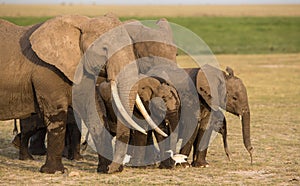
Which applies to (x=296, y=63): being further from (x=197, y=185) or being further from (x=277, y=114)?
(x=197, y=185)

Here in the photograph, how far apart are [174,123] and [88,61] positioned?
204cm

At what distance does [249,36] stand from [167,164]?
167 ft

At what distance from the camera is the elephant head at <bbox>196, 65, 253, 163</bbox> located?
12812 millimetres

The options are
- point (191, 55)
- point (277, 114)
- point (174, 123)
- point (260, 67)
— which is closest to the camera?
point (174, 123)

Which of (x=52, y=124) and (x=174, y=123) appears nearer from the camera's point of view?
(x=52, y=124)

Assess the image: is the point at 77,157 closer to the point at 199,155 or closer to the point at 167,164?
the point at 167,164

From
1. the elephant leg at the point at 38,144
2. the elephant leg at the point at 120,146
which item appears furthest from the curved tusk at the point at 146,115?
the elephant leg at the point at 38,144

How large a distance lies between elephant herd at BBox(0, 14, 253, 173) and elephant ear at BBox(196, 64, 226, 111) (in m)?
0.02

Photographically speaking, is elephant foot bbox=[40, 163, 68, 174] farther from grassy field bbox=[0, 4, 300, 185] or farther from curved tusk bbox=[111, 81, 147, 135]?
curved tusk bbox=[111, 81, 147, 135]

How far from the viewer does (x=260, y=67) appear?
3653 centimetres

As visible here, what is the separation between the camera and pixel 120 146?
11852 millimetres

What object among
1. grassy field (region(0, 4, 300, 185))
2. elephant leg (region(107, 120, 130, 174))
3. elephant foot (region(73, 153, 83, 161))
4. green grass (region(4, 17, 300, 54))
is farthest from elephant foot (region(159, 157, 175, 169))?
green grass (region(4, 17, 300, 54))

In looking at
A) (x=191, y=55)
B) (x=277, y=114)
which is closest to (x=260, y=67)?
(x=191, y=55)

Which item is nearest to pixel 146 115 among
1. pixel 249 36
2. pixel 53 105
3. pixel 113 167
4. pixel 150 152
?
pixel 113 167
